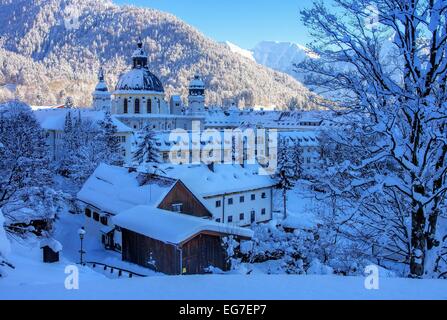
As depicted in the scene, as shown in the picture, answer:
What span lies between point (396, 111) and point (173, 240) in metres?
15.0

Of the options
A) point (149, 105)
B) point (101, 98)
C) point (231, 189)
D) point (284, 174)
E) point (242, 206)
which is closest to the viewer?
point (231, 189)

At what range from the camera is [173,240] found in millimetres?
20859

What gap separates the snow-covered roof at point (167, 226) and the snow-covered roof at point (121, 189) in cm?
363

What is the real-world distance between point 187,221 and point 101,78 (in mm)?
79319

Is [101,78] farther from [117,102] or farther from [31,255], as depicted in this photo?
[31,255]

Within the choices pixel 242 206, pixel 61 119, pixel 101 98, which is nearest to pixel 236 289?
pixel 242 206

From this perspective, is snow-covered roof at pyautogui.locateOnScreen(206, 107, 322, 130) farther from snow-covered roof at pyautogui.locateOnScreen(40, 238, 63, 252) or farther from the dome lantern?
snow-covered roof at pyautogui.locateOnScreen(40, 238, 63, 252)

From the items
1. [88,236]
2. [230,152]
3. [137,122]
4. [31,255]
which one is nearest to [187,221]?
[31,255]

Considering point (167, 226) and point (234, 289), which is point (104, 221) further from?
point (234, 289)

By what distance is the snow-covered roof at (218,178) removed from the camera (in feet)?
117

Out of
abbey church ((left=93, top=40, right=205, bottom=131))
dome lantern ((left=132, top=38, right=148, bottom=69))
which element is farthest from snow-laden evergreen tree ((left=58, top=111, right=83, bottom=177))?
dome lantern ((left=132, top=38, right=148, bottom=69))

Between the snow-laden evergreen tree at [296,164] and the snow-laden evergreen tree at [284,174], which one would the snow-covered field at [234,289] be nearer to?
the snow-laden evergreen tree at [284,174]

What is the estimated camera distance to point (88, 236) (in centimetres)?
3259

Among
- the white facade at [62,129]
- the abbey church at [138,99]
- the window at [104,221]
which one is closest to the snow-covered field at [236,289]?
the window at [104,221]
